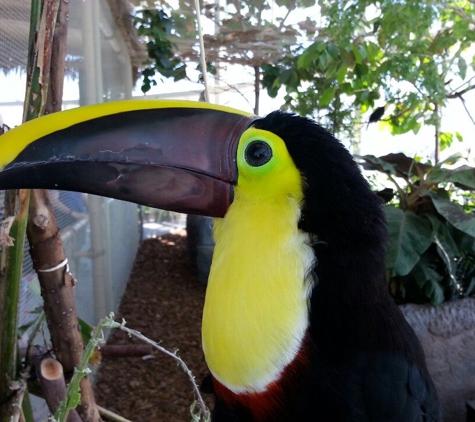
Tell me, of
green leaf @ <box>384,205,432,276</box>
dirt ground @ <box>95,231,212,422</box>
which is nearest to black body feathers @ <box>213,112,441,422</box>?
green leaf @ <box>384,205,432,276</box>

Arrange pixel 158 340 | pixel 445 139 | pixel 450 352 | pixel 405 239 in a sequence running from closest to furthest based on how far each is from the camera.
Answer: pixel 450 352
pixel 405 239
pixel 158 340
pixel 445 139

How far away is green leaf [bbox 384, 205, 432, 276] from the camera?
3.00m

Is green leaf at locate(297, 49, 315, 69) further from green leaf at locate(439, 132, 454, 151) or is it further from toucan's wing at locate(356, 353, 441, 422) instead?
toucan's wing at locate(356, 353, 441, 422)

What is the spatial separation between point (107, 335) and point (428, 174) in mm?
2452

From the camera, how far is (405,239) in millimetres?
3137

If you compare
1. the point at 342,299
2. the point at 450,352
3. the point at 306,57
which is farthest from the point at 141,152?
the point at 450,352

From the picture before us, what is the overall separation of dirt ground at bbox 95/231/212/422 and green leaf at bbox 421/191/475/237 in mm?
1851

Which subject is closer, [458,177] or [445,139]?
[458,177]

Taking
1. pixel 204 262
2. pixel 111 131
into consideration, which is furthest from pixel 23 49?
pixel 204 262

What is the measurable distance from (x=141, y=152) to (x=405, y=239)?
2.41 metres

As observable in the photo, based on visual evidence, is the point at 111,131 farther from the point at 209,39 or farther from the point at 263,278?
the point at 209,39

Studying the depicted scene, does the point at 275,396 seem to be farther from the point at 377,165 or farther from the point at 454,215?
the point at 377,165

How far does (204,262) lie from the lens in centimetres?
527

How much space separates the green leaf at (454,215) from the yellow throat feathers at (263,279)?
2273 millimetres
